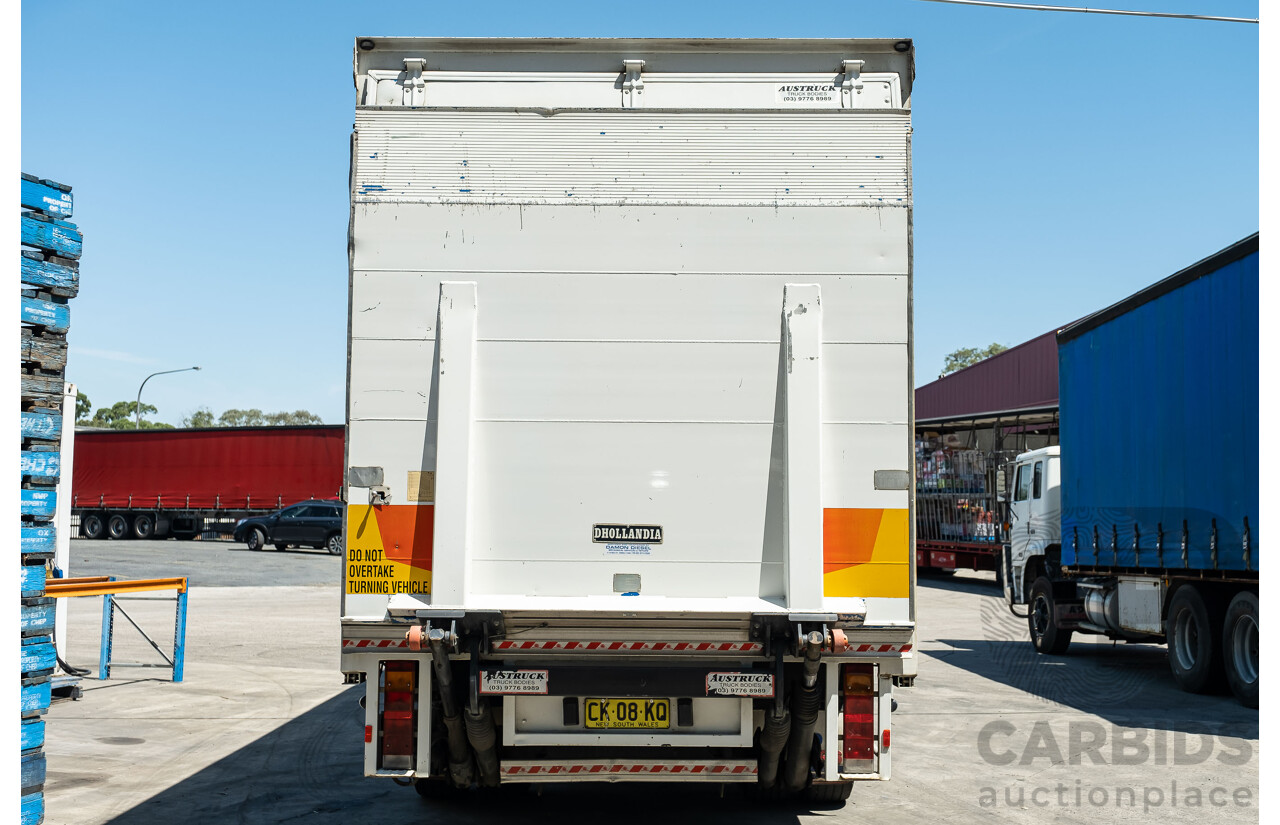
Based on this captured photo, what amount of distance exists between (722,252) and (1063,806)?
433 cm

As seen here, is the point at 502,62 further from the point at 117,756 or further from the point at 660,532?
the point at 117,756

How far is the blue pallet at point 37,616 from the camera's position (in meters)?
5.97

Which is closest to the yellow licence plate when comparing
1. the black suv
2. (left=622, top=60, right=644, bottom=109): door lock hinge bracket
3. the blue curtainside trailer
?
(left=622, top=60, right=644, bottom=109): door lock hinge bracket

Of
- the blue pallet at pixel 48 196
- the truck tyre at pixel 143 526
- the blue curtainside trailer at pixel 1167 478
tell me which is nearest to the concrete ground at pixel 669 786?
the blue curtainside trailer at pixel 1167 478

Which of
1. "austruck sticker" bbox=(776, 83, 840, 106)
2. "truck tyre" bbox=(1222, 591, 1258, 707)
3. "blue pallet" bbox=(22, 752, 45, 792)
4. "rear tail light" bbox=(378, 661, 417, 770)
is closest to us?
"rear tail light" bbox=(378, 661, 417, 770)

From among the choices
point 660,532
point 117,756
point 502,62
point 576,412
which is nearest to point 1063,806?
point 660,532

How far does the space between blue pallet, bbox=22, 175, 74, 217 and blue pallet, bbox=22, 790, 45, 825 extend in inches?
128

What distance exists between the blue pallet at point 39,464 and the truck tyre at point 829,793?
4950 mm

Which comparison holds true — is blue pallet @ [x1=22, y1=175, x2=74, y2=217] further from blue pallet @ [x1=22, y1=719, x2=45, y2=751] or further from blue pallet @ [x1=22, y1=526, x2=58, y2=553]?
blue pallet @ [x1=22, y1=719, x2=45, y2=751]

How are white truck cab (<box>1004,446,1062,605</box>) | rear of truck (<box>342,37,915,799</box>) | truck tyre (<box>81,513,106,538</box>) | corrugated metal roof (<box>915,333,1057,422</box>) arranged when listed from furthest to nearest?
1. truck tyre (<box>81,513,106,538</box>)
2. corrugated metal roof (<box>915,333,1057,422</box>)
3. white truck cab (<box>1004,446,1062,605</box>)
4. rear of truck (<box>342,37,915,799</box>)

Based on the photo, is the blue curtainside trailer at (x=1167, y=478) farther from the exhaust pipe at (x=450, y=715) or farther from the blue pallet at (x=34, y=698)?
the blue pallet at (x=34, y=698)

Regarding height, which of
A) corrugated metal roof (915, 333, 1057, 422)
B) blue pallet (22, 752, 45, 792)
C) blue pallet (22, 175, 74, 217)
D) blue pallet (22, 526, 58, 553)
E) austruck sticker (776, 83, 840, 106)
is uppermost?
corrugated metal roof (915, 333, 1057, 422)

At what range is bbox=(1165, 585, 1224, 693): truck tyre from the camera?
37.1 ft

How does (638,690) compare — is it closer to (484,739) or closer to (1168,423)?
(484,739)
